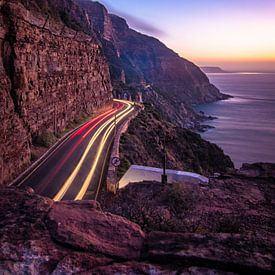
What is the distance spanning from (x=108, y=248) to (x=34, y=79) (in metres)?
32.0

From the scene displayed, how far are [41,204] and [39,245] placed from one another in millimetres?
1195

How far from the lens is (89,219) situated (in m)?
5.38

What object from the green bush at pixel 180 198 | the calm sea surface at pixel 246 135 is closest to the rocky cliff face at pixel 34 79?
the green bush at pixel 180 198

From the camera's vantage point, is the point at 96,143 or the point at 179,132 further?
the point at 179,132

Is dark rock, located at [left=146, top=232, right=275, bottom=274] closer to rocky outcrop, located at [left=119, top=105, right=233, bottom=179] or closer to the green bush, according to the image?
the green bush

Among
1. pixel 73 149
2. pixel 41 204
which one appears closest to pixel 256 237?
pixel 41 204

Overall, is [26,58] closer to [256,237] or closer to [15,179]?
[15,179]

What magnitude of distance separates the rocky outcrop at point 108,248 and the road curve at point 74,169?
1904cm

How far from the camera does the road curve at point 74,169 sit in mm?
25297

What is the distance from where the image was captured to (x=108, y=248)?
4.72 meters

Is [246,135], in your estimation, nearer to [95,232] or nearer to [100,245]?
[95,232]

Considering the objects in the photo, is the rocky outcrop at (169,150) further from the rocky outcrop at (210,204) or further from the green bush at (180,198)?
the green bush at (180,198)

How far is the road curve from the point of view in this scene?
25.3 meters

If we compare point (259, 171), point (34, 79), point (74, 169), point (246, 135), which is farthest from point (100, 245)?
point (246, 135)
